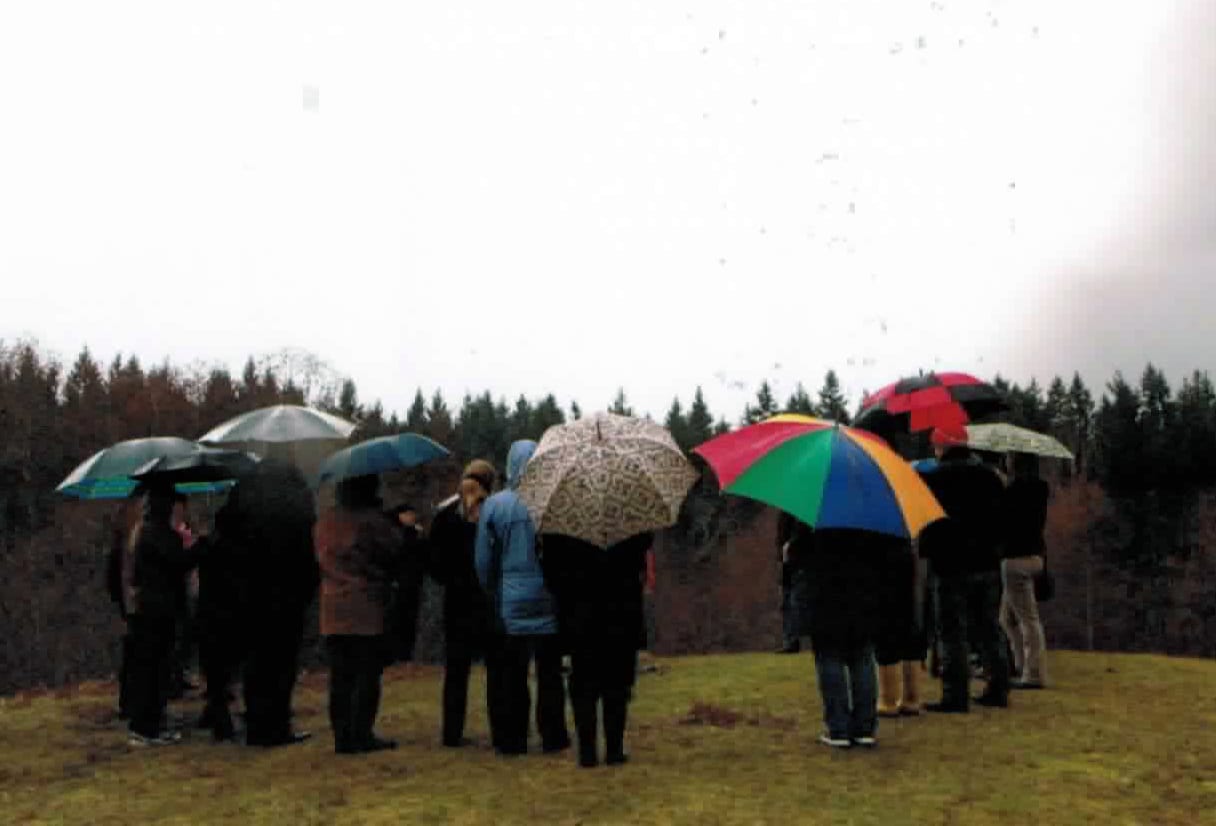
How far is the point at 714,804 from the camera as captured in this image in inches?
209

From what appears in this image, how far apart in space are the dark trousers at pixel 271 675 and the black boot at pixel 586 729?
2.06m

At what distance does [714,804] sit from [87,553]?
29700 mm

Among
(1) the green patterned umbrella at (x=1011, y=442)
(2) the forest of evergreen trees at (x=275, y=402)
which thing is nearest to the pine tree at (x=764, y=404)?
(2) the forest of evergreen trees at (x=275, y=402)

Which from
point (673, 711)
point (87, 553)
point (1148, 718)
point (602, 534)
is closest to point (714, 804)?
point (602, 534)

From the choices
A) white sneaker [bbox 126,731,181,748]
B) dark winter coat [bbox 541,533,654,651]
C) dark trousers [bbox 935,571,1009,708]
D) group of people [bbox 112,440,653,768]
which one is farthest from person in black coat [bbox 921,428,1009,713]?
white sneaker [bbox 126,731,181,748]

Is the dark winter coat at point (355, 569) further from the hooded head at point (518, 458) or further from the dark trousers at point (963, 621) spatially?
the dark trousers at point (963, 621)

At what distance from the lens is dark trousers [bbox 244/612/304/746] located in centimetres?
716

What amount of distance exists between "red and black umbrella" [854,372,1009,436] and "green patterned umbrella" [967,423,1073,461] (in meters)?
0.19

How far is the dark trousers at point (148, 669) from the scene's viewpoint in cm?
761

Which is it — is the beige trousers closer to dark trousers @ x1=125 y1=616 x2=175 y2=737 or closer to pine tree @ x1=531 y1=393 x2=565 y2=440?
dark trousers @ x1=125 y1=616 x2=175 y2=737

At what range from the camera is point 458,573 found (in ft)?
22.7

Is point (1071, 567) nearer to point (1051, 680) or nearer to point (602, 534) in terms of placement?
point (1051, 680)

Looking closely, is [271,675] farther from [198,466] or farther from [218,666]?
[198,466]

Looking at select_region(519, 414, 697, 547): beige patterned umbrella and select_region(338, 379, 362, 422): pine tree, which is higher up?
select_region(338, 379, 362, 422): pine tree
